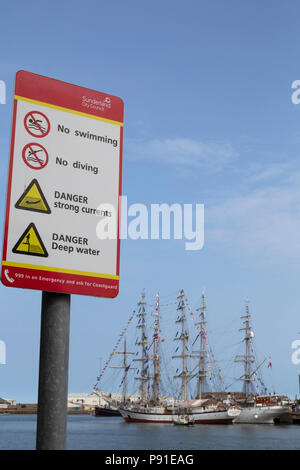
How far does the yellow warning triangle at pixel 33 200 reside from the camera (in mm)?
2932

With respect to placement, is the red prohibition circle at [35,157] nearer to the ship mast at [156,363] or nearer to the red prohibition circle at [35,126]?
the red prohibition circle at [35,126]

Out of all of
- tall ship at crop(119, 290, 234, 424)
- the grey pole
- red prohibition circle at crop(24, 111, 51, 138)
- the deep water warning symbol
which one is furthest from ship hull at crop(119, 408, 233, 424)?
red prohibition circle at crop(24, 111, 51, 138)

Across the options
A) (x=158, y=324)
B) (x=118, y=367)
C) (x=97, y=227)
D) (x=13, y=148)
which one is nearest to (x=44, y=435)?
(x=97, y=227)

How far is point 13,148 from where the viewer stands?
2.93 m

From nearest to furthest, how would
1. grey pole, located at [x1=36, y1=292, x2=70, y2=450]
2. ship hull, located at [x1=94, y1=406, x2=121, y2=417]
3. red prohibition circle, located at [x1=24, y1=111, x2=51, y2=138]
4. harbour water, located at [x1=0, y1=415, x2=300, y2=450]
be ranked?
grey pole, located at [x1=36, y1=292, x2=70, y2=450]
red prohibition circle, located at [x1=24, y1=111, x2=51, y2=138]
harbour water, located at [x1=0, y1=415, x2=300, y2=450]
ship hull, located at [x1=94, y1=406, x2=121, y2=417]

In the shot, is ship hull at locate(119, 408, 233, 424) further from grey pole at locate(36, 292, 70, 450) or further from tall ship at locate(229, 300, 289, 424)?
grey pole at locate(36, 292, 70, 450)

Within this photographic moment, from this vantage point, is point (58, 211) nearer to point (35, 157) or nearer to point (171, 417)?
point (35, 157)

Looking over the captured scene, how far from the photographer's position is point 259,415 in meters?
118

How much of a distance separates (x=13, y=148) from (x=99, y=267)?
0.80m

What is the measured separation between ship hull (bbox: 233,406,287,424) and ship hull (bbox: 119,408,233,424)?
4.06 m

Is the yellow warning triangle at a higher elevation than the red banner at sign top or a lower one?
lower

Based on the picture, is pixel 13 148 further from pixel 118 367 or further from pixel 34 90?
pixel 118 367

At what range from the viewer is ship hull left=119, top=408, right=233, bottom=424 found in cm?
11444

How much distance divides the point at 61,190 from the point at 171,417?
398ft
